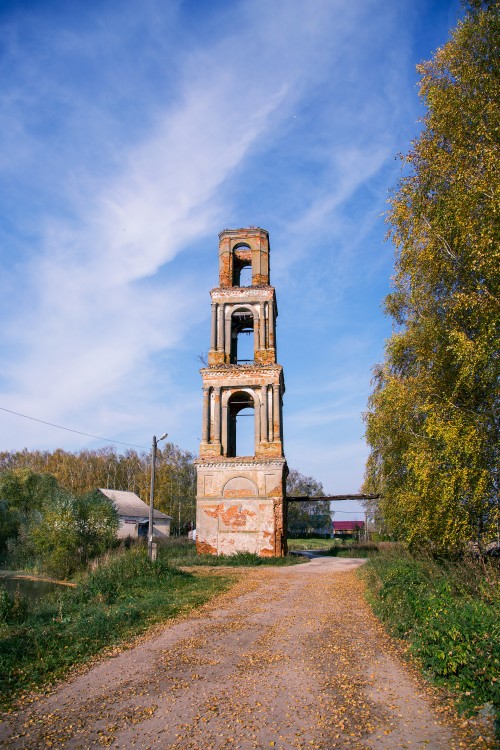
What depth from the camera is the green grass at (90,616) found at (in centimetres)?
656

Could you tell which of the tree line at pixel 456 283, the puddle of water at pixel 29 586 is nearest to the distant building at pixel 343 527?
the puddle of water at pixel 29 586

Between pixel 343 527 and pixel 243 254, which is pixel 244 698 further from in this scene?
pixel 343 527

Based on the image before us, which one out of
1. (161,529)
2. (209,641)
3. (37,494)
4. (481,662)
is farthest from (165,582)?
(161,529)

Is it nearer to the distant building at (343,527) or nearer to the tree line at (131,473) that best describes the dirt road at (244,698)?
the tree line at (131,473)

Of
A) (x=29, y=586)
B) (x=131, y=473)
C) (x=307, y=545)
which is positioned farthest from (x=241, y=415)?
(x=131, y=473)

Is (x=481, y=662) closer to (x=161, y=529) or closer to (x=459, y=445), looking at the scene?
(x=459, y=445)

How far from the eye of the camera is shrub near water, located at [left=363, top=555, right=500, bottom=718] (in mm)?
5066

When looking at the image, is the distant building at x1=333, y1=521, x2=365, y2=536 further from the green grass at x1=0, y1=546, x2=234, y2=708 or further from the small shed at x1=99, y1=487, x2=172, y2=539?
the green grass at x1=0, y1=546, x2=234, y2=708

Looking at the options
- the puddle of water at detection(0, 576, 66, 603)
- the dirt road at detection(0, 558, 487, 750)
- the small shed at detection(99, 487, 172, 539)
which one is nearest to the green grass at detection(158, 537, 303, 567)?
the puddle of water at detection(0, 576, 66, 603)

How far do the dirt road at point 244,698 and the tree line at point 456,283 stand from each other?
9.44 ft

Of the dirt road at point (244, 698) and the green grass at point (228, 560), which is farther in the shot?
the green grass at point (228, 560)

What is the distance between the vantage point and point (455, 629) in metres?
5.64

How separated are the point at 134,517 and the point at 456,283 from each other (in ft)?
124

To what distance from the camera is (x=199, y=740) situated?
460 cm
